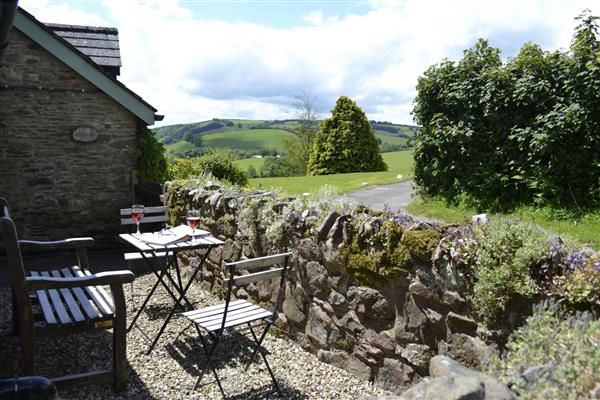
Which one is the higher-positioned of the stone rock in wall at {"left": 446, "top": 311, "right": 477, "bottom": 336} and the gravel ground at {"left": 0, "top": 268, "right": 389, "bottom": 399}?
the stone rock in wall at {"left": 446, "top": 311, "right": 477, "bottom": 336}

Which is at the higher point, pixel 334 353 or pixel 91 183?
pixel 91 183

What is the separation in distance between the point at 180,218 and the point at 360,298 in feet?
13.7

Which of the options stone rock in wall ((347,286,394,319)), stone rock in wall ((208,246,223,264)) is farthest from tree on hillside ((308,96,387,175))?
stone rock in wall ((347,286,394,319))

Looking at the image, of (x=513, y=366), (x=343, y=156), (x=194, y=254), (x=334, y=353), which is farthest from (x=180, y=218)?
(x=343, y=156)

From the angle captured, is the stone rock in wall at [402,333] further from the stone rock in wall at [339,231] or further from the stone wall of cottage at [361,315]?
the stone rock in wall at [339,231]

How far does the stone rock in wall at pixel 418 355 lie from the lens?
13.5 feet

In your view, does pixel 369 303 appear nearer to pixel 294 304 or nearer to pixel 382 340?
pixel 382 340

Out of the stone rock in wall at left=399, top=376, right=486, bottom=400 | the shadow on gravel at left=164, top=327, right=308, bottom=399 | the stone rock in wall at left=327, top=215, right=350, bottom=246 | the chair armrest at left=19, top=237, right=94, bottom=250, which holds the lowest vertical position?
the shadow on gravel at left=164, top=327, right=308, bottom=399

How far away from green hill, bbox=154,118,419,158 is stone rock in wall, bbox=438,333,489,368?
1996 inches

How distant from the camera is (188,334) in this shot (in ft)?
18.8

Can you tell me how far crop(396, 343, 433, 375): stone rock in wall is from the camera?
412cm

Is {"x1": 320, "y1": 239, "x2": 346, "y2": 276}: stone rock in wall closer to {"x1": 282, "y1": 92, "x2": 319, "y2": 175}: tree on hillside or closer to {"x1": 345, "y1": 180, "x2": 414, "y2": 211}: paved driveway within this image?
{"x1": 345, "y1": 180, "x2": 414, "y2": 211}: paved driveway

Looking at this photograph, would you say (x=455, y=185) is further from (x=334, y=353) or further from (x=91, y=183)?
(x=91, y=183)

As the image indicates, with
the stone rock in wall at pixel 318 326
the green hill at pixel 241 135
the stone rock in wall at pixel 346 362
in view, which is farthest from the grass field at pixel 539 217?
the green hill at pixel 241 135
